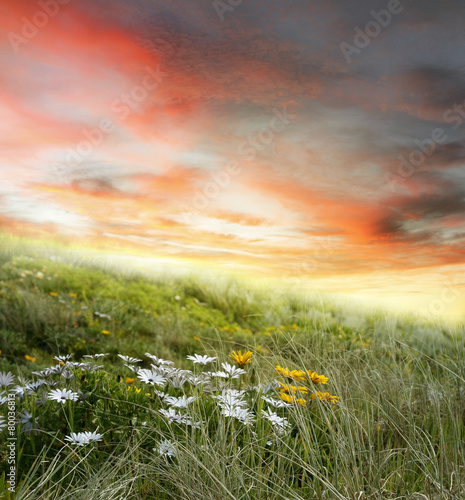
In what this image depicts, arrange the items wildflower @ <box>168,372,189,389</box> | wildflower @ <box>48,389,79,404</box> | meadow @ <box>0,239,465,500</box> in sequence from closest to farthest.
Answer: meadow @ <box>0,239,465,500</box>, wildflower @ <box>48,389,79,404</box>, wildflower @ <box>168,372,189,389</box>

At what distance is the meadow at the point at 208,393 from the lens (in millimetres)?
2113

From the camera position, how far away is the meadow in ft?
6.93

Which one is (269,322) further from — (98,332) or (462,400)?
(462,400)

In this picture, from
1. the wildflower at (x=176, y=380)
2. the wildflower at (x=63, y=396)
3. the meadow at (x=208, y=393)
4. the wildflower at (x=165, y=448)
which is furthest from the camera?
the wildflower at (x=176, y=380)

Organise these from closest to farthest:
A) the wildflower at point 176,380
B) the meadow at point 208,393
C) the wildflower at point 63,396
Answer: the meadow at point 208,393, the wildflower at point 63,396, the wildflower at point 176,380

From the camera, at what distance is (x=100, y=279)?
8625 mm

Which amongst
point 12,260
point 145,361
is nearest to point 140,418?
point 145,361

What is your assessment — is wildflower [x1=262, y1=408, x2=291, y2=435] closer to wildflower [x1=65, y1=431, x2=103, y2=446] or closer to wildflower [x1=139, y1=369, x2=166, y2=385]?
wildflower [x1=139, y1=369, x2=166, y2=385]

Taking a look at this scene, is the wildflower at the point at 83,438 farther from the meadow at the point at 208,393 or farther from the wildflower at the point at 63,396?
the wildflower at the point at 63,396

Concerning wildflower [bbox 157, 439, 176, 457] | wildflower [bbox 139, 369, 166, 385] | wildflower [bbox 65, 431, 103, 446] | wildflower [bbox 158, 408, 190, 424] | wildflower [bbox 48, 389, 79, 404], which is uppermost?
wildflower [bbox 139, 369, 166, 385]

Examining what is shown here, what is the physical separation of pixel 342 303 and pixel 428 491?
741 centimetres

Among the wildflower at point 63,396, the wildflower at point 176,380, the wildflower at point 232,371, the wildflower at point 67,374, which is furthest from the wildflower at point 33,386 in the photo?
the wildflower at point 232,371

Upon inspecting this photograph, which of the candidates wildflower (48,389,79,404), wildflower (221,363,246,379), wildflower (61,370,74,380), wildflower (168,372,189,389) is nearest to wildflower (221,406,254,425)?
wildflower (221,363,246,379)

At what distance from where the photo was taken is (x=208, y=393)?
3.03 meters
